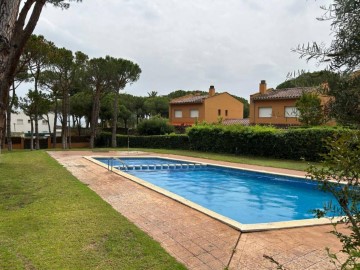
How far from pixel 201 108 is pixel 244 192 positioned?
2845 centimetres

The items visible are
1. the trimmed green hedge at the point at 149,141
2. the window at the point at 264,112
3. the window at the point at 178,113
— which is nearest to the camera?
the trimmed green hedge at the point at 149,141

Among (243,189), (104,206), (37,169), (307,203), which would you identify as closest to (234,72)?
(243,189)

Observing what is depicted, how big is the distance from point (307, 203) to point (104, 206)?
7.38 metres

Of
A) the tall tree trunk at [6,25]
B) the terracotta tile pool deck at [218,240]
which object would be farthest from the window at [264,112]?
the tall tree trunk at [6,25]

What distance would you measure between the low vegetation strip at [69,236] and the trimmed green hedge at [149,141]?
1801 cm

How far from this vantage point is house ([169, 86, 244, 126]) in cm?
4044

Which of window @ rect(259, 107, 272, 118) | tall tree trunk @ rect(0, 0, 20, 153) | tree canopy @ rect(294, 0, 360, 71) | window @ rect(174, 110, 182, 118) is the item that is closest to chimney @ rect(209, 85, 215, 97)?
window @ rect(174, 110, 182, 118)

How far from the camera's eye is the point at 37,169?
12.5 m

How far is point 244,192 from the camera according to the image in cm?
1257

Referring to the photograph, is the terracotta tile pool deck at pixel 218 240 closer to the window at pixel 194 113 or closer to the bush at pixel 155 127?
the bush at pixel 155 127

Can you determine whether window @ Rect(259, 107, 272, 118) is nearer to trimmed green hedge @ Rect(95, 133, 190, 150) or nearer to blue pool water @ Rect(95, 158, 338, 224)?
trimmed green hedge @ Rect(95, 133, 190, 150)

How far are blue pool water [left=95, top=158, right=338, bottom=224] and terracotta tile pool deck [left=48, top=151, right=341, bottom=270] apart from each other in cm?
320

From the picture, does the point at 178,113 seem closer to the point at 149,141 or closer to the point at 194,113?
the point at 194,113

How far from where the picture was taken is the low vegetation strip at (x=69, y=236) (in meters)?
4.03
